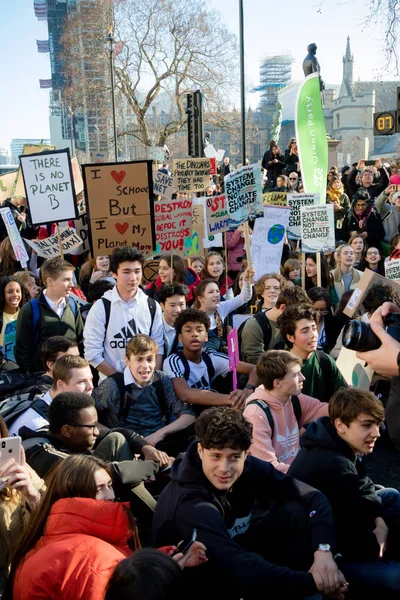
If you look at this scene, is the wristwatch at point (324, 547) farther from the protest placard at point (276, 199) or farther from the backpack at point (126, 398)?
the protest placard at point (276, 199)

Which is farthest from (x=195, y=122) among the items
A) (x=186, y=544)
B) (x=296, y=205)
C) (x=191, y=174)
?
(x=186, y=544)

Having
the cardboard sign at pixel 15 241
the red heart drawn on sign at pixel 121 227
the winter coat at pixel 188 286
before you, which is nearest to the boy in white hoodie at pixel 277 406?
the winter coat at pixel 188 286

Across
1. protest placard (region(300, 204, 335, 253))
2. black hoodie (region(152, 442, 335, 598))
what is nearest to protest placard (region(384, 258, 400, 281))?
protest placard (region(300, 204, 335, 253))

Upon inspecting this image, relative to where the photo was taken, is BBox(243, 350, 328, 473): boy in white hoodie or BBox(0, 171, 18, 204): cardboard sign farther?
BBox(0, 171, 18, 204): cardboard sign

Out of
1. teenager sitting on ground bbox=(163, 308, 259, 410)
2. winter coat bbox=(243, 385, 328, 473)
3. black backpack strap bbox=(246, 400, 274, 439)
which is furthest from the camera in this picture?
teenager sitting on ground bbox=(163, 308, 259, 410)

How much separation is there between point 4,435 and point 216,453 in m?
1.09

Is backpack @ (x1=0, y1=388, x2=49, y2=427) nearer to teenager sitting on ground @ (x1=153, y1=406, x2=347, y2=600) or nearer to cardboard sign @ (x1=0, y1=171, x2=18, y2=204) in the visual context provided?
teenager sitting on ground @ (x1=153, y1=406, x2=347, y2=600)

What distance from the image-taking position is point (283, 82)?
481ft

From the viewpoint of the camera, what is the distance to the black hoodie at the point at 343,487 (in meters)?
3.19

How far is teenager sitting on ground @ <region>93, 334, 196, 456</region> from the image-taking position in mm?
4305

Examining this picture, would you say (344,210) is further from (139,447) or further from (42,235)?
(139,447)

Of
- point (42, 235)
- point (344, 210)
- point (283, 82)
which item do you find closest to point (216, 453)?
point (42, 235)

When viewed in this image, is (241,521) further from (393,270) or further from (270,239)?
(270,239)

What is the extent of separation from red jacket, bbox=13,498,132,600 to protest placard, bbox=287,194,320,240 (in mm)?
6005
